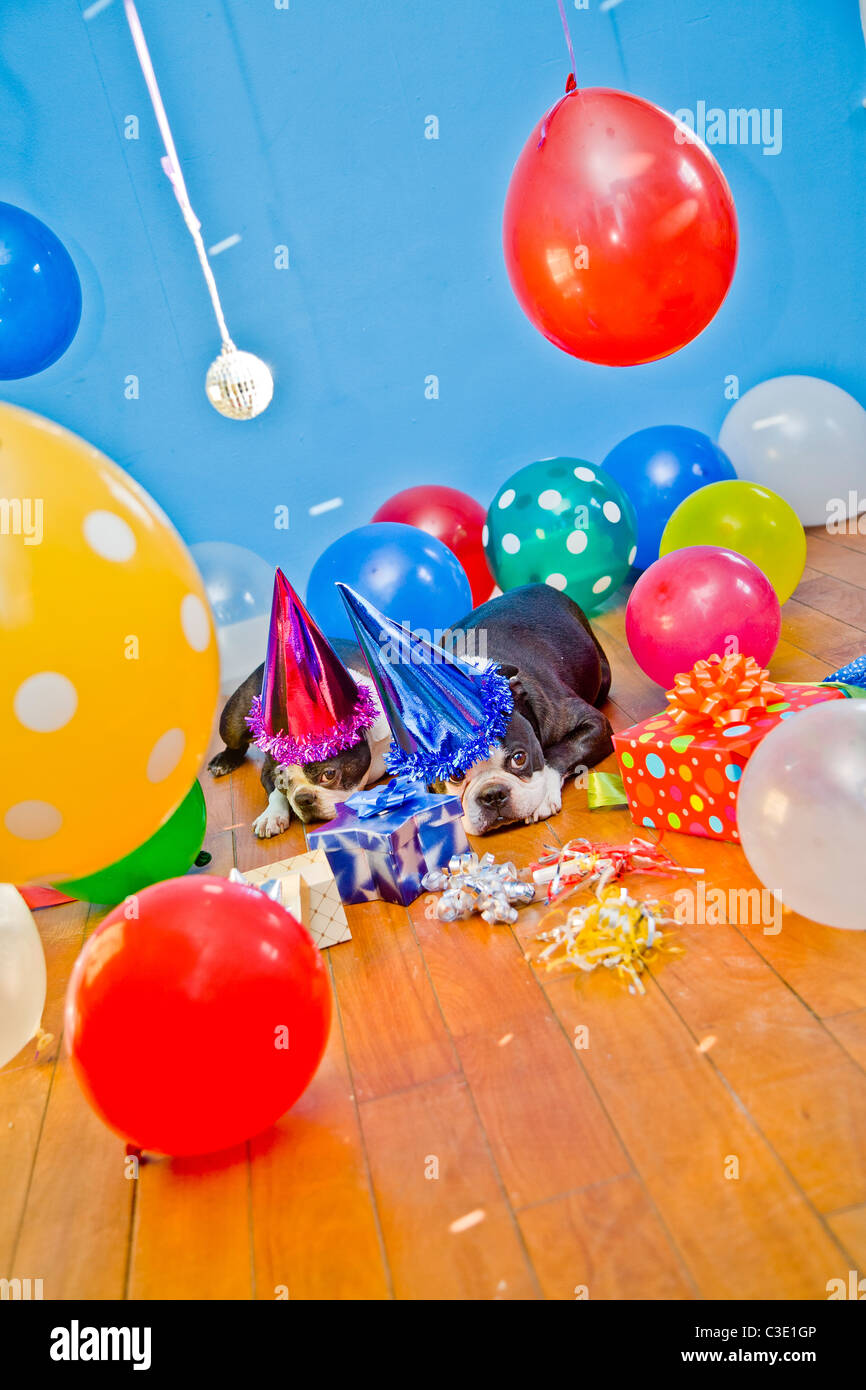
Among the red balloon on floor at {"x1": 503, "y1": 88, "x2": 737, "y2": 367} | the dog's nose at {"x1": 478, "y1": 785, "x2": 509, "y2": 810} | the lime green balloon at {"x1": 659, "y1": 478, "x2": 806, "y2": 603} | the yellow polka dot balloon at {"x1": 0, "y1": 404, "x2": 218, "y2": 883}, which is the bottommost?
the dog's nose at {"x1": 478, "y1": 785, "x2": 509, "y2": 810}

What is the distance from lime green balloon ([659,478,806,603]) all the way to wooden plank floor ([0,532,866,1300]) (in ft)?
4.48

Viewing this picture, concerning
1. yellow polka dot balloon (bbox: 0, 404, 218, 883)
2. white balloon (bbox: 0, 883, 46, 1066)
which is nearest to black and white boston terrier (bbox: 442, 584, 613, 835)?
white balloon (bbox: 0, 883, 46, 1066)

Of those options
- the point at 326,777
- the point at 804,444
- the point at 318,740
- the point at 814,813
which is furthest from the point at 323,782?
the point at 804,444

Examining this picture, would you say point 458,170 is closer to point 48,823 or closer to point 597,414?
point 597,414

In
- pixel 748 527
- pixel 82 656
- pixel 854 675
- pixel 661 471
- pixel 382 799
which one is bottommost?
pixel 382 799

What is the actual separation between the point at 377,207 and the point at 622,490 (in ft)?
4.79

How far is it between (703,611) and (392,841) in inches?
41.6

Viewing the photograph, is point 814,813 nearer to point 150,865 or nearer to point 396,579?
point 150,865

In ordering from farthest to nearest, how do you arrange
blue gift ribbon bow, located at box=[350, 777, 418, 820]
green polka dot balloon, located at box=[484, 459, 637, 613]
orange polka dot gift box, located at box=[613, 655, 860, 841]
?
green polka dot balloon, located at box=[484, 459, 637, 613]
blue gift ribbon bow, located at box=[350, 777, 418, 820]
orange polka dot gift box, located at box=[613, 655, 860, 841]

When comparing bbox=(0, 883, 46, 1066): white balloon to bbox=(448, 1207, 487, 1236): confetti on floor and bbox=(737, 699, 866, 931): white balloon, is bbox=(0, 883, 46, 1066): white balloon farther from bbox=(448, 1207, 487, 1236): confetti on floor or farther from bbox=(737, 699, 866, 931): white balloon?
bbox=(737, 699, 866, 931): white balloon

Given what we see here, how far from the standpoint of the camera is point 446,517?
392 centimetres

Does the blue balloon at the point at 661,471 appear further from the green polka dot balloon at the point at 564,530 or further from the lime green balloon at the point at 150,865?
the lime green balloon at the point at 150,865

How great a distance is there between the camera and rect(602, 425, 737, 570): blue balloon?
4027 mm
